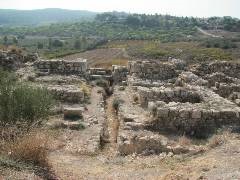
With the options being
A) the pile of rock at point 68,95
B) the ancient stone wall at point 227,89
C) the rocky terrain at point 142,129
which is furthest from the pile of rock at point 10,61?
the ancient stone wall at point 227,89

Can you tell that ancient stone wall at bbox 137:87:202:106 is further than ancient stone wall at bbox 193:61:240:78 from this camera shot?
No

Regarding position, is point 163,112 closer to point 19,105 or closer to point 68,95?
point 19,105

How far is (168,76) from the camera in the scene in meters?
25.3

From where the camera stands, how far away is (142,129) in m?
14.9

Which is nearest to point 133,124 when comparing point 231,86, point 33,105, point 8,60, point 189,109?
point 189,109

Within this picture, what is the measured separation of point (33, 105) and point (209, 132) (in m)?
6.04

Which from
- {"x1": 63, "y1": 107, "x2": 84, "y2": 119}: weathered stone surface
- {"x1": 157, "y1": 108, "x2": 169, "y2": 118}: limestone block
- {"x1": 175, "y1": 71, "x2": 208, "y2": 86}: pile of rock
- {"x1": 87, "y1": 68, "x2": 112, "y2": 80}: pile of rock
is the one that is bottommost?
{"x1": 87, "y1": 68, "x2": 112, "y2": 80}: pile of rock

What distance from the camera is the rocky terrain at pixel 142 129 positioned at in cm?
1108

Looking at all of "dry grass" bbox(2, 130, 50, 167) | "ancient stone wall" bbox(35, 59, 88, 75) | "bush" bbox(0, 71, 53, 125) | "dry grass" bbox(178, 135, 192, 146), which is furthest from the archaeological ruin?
"dry grass" bbox(2, 130, 50, 167)

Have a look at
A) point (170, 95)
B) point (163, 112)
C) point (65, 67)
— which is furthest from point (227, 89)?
point (65, 67)

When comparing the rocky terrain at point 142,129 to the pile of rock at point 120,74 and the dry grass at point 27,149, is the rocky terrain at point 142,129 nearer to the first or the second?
the dry grass at point 27,149

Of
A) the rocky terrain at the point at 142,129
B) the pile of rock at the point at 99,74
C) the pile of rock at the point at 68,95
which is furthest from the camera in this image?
the pile of rock at the point at 99,74

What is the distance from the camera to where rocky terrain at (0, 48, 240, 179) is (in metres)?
11.1

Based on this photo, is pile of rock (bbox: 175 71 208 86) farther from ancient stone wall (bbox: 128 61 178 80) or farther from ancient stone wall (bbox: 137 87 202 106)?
ancient stone wall (bbox: 137 87 202 106)
